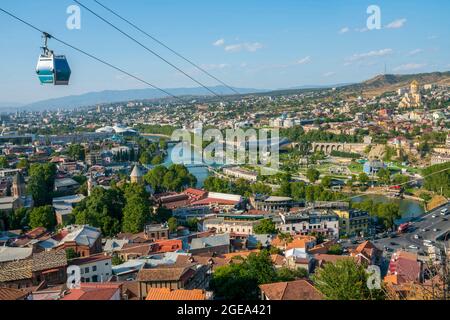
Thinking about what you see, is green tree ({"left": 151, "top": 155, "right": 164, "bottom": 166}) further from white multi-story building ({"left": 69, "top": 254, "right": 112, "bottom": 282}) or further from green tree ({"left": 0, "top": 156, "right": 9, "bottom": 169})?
white multi-story building ({"left": 69, "top": 254, "right": 112, "bottom": 282})

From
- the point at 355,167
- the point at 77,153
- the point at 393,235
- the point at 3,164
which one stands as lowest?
the point at 393,235

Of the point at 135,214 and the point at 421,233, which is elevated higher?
the point at 135,214

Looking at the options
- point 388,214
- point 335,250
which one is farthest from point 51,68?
point 388,214

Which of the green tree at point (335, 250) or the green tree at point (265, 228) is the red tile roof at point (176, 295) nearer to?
the green tree at point (335, 250)

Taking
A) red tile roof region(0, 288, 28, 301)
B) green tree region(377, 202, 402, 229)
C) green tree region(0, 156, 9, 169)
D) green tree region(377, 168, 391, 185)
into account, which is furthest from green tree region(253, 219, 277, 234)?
green tree region(0, 156, 9, 169)

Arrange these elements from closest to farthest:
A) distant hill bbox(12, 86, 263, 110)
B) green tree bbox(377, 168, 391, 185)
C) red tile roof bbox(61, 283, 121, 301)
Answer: red tile roof bbox(61, 283, 121, 301)
green tree bbox(377, 168, 391, 185)
distant hill bbox(12, 86, 263, 110)

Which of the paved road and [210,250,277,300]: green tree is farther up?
[210,250,277,300]: green tree

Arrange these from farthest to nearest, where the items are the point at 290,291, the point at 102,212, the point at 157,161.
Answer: the point at 157,161, the point at 102,212, the point at 290,291

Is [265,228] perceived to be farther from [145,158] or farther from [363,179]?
[145,158]
